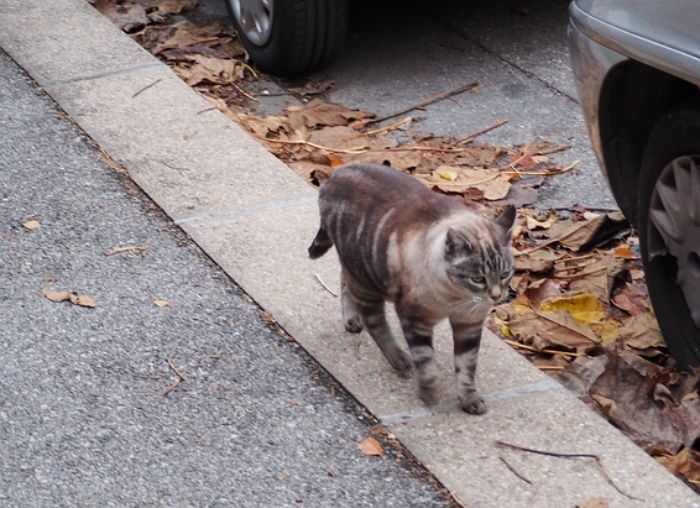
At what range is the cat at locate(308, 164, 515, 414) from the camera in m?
3.66

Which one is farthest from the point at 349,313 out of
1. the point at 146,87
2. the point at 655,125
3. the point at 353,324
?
the point at 146,87

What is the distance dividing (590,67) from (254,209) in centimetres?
154

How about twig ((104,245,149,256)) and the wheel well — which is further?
twig ((104,245,149,256))

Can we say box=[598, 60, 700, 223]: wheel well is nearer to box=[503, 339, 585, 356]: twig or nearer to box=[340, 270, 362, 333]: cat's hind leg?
box=[503, 339, 585, 356]: twig

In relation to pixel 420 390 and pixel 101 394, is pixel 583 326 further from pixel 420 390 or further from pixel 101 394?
pixel 101 394

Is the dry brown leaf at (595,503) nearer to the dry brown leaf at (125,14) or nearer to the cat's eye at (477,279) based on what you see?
the cat's eye at (477,279)

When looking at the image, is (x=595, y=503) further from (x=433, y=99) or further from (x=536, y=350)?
(x=433, y=99)

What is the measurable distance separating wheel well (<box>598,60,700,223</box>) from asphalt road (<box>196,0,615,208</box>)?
3.64 ft

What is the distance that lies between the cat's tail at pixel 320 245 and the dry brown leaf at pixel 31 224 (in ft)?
3.98

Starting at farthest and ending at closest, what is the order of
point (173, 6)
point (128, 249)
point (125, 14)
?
1. point (173, 6)
2. point (125, 14)
3. point (128, 249)

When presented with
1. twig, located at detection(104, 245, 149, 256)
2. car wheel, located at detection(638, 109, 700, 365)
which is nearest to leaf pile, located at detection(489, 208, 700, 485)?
car wheel, located at detection(638, 109, 700, 365)

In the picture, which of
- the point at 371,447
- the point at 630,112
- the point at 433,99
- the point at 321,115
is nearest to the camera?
the point at 371,447

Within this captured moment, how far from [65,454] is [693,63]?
6.70 feet

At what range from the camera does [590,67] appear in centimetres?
409
